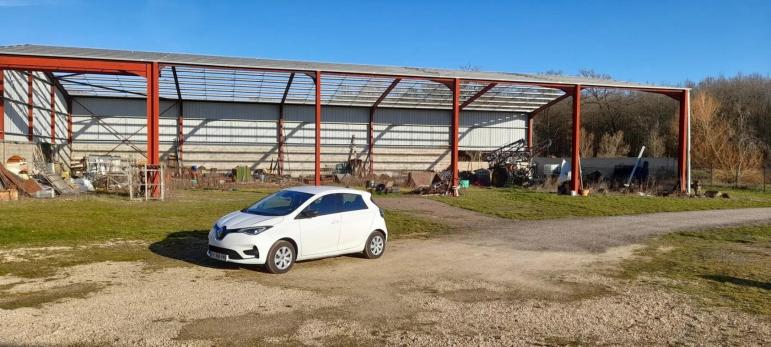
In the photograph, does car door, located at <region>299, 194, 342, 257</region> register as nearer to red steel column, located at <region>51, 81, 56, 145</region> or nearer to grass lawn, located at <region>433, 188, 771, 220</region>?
grass lawn, located at <region>433, 188, 771, 220</region>

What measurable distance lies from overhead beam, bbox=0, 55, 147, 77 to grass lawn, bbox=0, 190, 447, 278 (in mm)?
5334

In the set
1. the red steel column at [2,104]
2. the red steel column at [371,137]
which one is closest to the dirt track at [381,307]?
the red steel column at [2,104]

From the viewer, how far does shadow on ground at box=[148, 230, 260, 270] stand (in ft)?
32.7

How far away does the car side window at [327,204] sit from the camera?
1010 cm

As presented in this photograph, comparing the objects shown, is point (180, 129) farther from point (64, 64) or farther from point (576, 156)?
point (576, 156)

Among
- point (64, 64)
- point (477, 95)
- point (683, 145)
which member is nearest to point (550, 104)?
point (477, 95)

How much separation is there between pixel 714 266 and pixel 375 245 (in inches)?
243

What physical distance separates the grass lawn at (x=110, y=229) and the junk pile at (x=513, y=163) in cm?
1615

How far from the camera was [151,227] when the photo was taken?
1445 centimetres

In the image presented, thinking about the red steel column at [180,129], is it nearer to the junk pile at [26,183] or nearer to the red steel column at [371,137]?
the junk pile at [26,183]

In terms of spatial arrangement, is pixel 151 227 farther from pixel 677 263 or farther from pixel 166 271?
pixel 677 263

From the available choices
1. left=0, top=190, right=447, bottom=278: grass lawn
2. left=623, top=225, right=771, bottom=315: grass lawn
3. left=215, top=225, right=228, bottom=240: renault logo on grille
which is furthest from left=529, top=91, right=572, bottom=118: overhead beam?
left=215, top=225, right=228, bottom=240: renault logo on grille

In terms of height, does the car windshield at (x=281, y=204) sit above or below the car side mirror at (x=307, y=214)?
above

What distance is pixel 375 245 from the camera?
35.9ft
